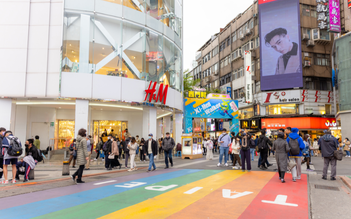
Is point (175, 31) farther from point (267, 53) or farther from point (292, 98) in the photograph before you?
point (292, 98)

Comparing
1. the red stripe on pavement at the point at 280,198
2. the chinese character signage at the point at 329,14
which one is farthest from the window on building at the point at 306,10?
the red stripe on pavement at the point at 280,198

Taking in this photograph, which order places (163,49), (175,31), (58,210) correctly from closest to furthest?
(58,210)
(163,49)
(175,31)

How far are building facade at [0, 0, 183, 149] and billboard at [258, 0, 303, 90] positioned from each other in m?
20.3

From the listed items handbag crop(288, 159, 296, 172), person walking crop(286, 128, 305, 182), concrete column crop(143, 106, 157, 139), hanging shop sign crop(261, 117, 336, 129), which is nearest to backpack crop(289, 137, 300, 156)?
person walking crop(286, 128, 305, 182)

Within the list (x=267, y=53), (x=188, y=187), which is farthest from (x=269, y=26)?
(x=188, y=187)

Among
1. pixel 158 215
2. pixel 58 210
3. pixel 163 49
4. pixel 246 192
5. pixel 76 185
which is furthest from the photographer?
pixel 163 49

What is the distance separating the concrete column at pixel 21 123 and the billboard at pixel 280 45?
2937cm

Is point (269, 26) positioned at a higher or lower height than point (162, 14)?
higher

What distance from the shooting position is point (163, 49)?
76.1 ft

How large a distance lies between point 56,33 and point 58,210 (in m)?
15.0

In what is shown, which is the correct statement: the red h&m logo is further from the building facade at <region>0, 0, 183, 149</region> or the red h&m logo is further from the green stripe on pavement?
the green stripe on pavement

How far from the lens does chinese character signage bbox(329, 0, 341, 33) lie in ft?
102

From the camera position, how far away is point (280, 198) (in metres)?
7.15

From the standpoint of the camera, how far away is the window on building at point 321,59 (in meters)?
36.8
